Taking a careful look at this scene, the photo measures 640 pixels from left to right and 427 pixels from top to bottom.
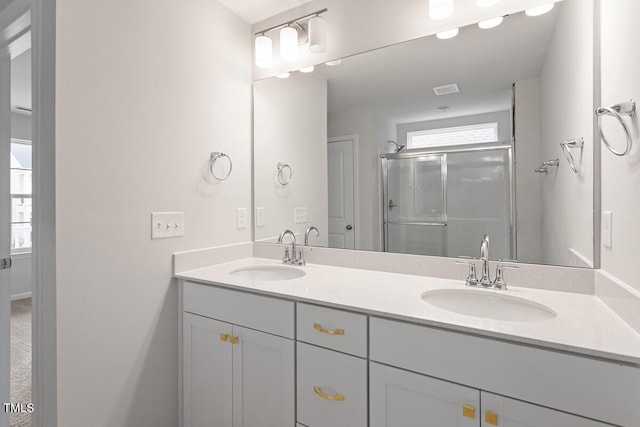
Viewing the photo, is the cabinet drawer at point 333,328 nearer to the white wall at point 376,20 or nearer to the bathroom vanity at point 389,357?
the bathroom vanity at point 389,357

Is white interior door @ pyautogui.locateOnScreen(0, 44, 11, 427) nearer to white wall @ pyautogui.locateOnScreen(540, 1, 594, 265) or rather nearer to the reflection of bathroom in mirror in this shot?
the reflection of bathroom in mirror

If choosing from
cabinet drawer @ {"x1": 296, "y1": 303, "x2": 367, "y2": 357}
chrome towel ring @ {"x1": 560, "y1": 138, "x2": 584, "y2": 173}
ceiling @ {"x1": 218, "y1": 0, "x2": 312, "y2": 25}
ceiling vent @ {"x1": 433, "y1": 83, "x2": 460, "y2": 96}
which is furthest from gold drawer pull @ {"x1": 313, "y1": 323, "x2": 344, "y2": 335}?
ceiling @ {"x1": 218, "y1": 0, "x2": 312, "y2": 25}

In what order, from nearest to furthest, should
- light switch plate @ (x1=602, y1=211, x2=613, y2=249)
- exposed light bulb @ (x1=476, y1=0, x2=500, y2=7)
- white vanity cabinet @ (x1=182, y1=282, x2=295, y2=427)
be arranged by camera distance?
light switch plate @ (x1=602, y1=211, x2=613, y2=249), white vanity cabinet @ (x1=182, y1=282, x2=295, y2=427), exposed light bulb @ (x1=476, y1=0, x2=500, y2=7)

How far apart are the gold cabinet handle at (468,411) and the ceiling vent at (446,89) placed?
4.26ft

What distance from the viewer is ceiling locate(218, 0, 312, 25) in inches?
70.7

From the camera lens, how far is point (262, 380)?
4.21 ft

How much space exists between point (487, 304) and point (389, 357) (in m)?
0.50

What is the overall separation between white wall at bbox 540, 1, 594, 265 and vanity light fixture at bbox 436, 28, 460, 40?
39cm

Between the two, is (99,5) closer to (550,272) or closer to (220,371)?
(220,371)

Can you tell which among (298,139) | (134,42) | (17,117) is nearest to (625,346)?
(298,139)

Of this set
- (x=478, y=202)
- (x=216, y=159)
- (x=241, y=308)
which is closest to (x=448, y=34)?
(x=478, y=202)

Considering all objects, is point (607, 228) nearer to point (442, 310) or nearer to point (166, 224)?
point (442, 310)

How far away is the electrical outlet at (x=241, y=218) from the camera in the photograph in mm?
1955

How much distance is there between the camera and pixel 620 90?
3.14 feet
